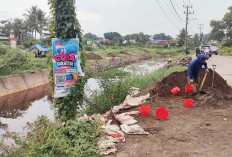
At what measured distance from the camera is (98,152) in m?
3.81

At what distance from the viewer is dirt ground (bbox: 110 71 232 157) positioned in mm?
3904

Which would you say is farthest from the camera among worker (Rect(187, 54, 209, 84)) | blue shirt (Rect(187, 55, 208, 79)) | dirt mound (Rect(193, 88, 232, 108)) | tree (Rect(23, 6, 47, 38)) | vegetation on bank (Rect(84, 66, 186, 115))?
tree (Rect(23, 6, 47, 38))

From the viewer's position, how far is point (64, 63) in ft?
17.4

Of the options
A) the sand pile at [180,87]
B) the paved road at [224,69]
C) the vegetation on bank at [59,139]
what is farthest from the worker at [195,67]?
the vegetation on bank at [59,139]

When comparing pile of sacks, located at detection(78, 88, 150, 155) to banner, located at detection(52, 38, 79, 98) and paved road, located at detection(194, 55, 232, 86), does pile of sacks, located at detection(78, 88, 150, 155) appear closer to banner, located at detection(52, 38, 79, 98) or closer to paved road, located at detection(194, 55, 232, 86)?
banner, located at detection(52, 38, 79, 98)

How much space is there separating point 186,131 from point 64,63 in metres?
3.01

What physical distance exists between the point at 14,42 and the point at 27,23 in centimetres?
1767

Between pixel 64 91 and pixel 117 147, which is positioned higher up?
pixel 64 91

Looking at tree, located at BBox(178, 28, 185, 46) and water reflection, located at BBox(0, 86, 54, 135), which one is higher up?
tree, located at BBox(178, 28, 185, 46)

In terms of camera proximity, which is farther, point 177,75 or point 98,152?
point 177,75

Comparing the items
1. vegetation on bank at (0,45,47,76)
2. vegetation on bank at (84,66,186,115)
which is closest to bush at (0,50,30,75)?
vegetation on bank at (0,45,47,76)

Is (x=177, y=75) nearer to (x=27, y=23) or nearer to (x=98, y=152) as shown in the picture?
(x=98, y=152)

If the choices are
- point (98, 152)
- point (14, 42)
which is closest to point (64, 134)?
point (98, 152)

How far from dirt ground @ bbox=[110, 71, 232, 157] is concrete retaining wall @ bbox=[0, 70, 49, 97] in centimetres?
943
